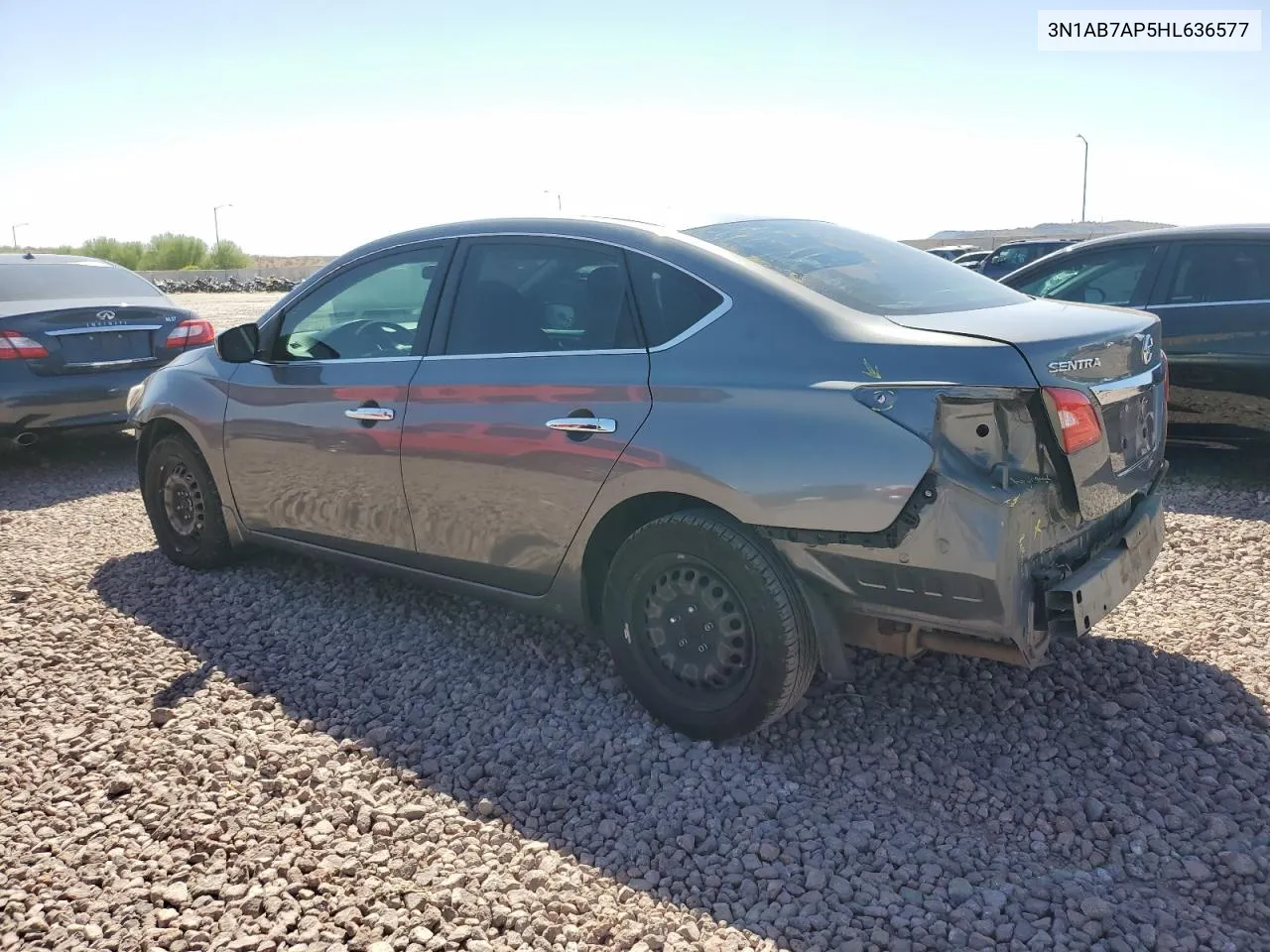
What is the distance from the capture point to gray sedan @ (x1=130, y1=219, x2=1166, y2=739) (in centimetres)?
299

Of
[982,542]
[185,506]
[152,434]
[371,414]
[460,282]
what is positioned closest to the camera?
[982,542]

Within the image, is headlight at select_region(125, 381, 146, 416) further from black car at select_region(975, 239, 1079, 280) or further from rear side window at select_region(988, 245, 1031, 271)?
rear side window at select_region(988, 245, 1031, 271)

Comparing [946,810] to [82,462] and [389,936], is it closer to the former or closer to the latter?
[389,936]

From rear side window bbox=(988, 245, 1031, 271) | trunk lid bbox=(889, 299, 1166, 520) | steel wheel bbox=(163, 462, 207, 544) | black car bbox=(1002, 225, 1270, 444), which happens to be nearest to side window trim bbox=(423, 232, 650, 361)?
trunk lid bbox=(889, 299, 1166, 520)

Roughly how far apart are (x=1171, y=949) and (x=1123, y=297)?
18.0 feet

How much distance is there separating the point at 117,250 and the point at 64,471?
239 ft

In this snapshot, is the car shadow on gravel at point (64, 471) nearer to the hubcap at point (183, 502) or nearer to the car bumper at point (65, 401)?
the car bumper at point (65, 401)

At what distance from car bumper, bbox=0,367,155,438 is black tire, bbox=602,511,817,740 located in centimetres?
572

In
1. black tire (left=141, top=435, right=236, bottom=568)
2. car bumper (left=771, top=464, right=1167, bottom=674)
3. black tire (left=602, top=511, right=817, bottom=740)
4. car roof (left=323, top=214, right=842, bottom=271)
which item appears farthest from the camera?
black tire (left=141, top=435, right=236, bottom=568)

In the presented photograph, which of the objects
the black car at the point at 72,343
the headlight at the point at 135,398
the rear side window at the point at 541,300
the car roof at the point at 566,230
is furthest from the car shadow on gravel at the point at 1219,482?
the black car at the point at 72,343

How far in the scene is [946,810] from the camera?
3.21m

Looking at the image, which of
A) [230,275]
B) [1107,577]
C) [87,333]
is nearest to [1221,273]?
[1107,577]

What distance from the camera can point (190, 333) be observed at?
8422 millimetres

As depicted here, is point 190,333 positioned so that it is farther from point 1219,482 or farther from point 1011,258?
point 1011,258
